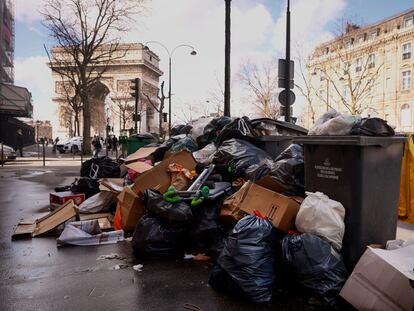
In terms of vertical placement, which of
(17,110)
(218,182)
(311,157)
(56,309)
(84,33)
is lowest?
(56,309)

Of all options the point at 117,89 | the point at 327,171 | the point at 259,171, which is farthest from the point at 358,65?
the point at 327,171

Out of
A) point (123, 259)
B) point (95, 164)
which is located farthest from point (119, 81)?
point (123, 259)

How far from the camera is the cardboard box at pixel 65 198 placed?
22.3 ft

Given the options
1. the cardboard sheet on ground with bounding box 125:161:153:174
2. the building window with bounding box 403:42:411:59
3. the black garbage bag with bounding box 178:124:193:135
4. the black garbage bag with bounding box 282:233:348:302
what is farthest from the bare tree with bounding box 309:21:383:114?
the black garbage bag with bounding box 282:233:348:302

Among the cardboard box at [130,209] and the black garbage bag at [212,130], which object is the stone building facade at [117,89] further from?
the cardboard box at [130,209]

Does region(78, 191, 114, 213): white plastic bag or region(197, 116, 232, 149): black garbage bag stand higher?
region(197, 116, 232, 149): black garbage bag

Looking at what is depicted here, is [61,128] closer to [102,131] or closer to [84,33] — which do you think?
[102,131]

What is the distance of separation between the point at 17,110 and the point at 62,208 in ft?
96.2

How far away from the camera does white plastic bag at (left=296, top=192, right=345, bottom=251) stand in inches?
137

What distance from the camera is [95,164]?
7.95 m

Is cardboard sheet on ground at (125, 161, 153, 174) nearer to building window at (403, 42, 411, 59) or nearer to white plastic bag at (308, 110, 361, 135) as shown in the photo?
white plastic bag at (308, 110, 361, 135)

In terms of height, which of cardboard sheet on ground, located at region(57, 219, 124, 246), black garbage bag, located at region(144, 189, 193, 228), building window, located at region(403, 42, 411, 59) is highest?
building window, located at region(403, 42, 411, 59)

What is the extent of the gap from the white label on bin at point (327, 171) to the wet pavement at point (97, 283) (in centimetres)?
116

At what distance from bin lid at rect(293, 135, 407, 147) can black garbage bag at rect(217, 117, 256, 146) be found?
188cm
